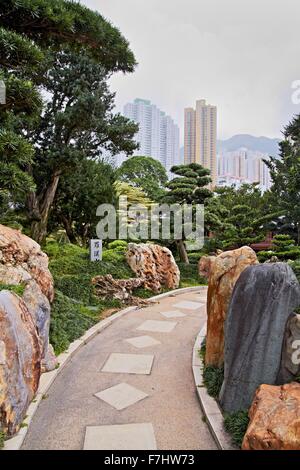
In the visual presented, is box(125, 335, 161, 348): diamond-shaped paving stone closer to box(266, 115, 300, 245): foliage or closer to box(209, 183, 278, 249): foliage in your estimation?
box(209, 183, 278, 249): foliage

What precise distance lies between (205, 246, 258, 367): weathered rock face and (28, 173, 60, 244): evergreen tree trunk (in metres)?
7.64

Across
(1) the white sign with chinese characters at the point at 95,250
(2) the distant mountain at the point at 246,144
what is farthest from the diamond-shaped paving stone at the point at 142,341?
(2) the distant mountain at the point at 246,144

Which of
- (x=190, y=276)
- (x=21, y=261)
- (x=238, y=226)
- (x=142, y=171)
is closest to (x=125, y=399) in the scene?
(x=21, y=261)

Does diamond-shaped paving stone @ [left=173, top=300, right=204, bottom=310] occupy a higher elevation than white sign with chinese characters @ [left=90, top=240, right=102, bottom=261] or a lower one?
lower

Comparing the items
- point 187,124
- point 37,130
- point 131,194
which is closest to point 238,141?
point 187,124

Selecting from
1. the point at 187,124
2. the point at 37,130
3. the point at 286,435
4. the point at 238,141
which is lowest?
Answer: the point at 286,435

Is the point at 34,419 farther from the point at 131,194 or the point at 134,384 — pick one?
the point at 131,194

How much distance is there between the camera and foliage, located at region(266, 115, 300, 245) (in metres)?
14.6

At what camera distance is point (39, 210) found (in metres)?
10.5

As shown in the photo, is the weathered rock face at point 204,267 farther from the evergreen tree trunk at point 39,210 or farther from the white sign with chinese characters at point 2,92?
the white sign with chinese characters at point 2,92

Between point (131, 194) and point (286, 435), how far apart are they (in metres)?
14.4

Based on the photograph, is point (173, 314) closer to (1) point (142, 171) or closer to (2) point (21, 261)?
(2) point (21, 261)

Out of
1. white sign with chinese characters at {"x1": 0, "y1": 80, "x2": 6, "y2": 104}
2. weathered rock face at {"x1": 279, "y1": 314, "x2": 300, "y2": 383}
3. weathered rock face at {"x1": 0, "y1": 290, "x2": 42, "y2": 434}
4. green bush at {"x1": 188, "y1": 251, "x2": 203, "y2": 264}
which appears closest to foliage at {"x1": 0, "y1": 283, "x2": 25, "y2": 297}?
weathered rock face at {"x1": 0, "y1": 290, "x2": 42, "y2": 434}

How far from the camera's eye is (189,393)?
3521 millimetres
